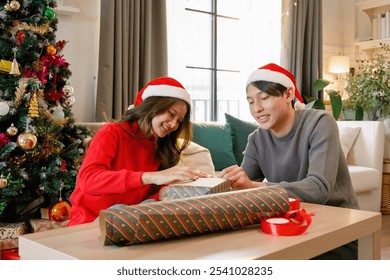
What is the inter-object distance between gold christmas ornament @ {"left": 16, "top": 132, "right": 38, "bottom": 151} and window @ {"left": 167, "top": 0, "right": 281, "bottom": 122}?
5.78ft

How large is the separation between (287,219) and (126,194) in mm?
713

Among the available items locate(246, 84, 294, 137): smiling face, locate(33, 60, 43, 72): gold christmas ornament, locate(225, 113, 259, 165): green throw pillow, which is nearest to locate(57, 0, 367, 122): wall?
locate(33, 60, 43, 72): gold christmas ornament

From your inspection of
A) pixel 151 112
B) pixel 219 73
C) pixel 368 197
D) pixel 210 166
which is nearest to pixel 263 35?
pixel 219 73

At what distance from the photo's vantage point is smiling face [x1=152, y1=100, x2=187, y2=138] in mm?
1573

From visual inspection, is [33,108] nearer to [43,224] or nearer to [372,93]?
[43,224]

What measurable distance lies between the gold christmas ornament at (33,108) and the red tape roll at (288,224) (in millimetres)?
1794

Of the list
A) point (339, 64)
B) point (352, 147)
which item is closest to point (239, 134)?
point (352, 147)

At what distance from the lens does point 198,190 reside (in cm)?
110

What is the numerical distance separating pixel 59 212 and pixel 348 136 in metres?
2.40

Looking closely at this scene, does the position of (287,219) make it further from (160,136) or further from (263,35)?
(263,35)

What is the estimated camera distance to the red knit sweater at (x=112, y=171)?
137cm

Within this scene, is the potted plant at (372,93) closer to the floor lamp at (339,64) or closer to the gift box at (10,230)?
the floor lamp at (339,64)

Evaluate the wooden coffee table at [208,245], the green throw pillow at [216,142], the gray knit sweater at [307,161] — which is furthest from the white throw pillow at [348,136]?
the wooden coffee table at [208,245]
